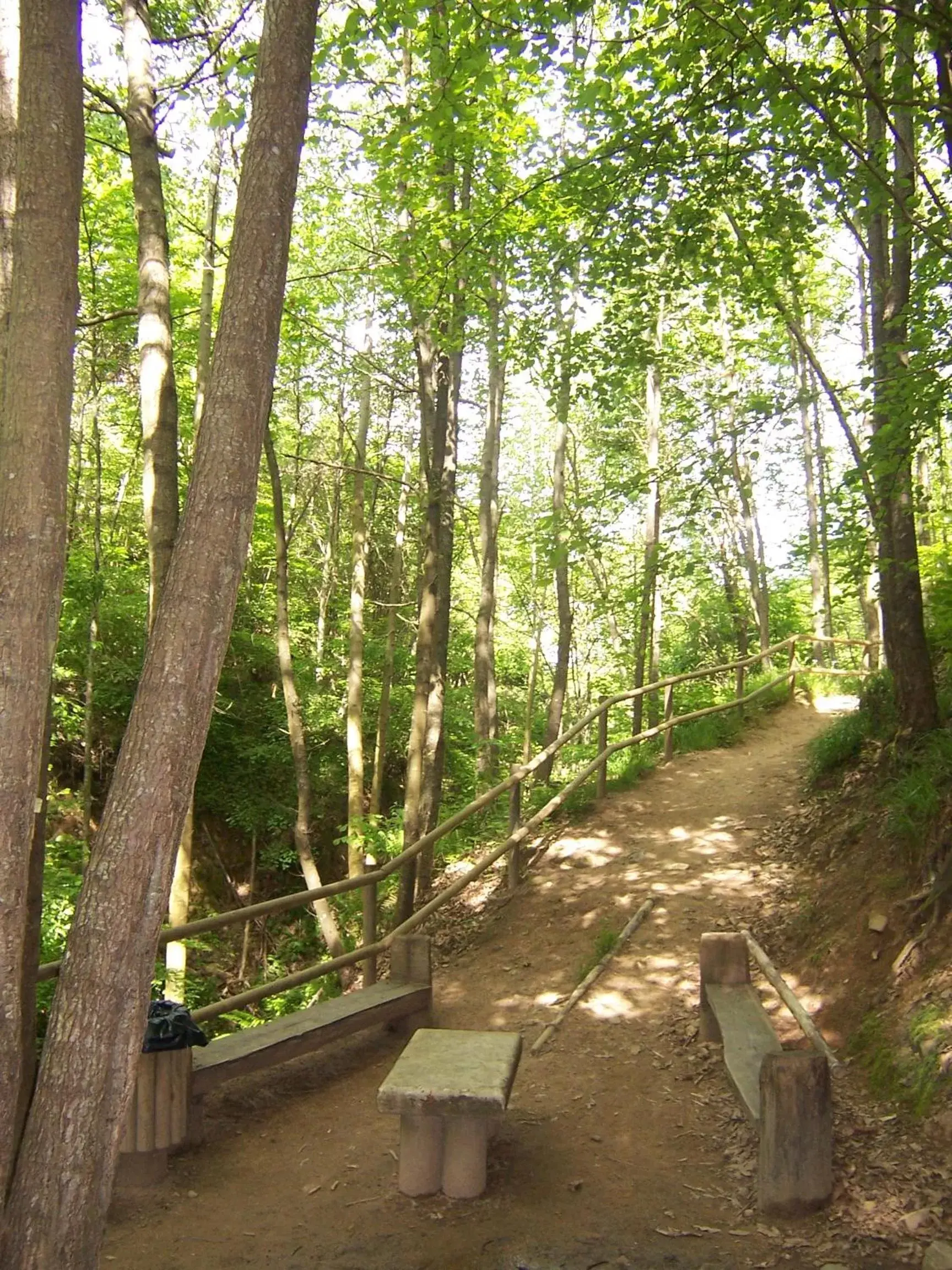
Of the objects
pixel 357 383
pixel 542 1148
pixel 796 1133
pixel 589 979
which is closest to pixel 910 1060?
pixel 796 1133

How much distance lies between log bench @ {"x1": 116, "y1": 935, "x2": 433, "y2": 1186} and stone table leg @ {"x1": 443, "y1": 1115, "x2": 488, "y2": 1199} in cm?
135

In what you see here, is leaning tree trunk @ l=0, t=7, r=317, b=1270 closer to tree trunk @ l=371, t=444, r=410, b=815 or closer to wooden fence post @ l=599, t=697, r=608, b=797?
wooden fence post @ l=599, t=697, r=608, b=797

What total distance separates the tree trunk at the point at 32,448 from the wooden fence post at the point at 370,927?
376cm

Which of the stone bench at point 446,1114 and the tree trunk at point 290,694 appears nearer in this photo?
→ the stone bench at point 446,1114

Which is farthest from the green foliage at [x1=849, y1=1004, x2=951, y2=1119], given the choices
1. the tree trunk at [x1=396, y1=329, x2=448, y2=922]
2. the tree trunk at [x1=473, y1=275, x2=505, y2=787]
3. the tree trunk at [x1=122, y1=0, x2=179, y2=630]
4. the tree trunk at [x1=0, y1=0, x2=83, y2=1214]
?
the tree trunk at [x1=473, y1=275, x2=505, y2=787]

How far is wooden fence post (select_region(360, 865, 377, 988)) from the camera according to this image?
22.6 feet

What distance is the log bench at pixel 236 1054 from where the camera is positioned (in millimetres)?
4438

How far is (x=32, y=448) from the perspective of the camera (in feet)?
9.94

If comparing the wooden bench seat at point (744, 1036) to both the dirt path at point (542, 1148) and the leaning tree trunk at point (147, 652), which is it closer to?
the dirt path at point (542, 1148)

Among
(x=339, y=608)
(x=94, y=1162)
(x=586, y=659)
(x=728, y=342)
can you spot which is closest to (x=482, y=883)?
(x=94, y=1162)

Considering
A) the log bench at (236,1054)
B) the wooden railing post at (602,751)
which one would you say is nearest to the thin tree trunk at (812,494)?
the wooden railing post at (602,751)

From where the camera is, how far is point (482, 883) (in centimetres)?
957

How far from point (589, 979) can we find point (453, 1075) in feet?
9.41

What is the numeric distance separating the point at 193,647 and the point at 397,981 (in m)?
4.13
